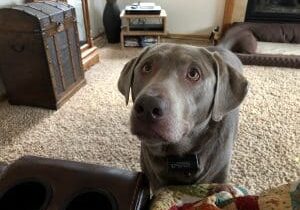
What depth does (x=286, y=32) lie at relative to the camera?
10.4 feet

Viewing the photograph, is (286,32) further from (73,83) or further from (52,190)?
(52,190)

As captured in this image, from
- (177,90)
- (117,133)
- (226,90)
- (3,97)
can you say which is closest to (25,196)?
(177,90)

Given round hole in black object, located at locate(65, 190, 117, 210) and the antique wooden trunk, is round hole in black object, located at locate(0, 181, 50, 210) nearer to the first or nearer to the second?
round hole in black object, located at locate(65, 190, 117, 210)

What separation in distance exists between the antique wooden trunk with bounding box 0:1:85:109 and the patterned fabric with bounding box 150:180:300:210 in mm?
1319

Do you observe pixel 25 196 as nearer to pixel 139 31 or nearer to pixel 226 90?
pixel 226 90

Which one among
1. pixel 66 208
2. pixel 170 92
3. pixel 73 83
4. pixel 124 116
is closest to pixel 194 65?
pixel 170 92

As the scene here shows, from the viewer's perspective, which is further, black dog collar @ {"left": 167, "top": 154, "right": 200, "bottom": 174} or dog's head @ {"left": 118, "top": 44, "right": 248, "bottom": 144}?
black dog collar @ {"left": 167, "top": 154, "right": 200, "bottom": 174}

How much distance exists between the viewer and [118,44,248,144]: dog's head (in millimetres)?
752

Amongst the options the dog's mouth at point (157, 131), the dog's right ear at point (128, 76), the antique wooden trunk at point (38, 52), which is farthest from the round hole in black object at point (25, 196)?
the antique wooden trunk at point (38, 52)

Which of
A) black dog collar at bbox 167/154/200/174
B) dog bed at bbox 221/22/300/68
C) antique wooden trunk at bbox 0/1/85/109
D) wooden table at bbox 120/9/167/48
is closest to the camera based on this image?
black dog collar at bbox 167/154/200/174

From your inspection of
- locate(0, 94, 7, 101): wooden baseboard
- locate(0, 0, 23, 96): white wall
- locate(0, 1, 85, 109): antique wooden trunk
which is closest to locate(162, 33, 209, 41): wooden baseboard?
locate(0, 1, 85, 109): antique wooden trunk

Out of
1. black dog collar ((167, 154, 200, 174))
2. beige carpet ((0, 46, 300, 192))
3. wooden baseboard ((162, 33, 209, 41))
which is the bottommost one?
beige carpet ((0, 46, 300, 192))

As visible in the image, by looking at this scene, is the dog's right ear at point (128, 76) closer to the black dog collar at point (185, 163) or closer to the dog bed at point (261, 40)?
the black dog collar at point (185, 163)

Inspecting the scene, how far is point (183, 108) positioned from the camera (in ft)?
2.66
